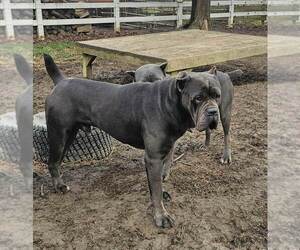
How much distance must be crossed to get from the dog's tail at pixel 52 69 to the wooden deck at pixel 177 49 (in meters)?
2.47

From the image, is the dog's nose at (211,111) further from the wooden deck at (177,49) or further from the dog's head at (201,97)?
the wooden deck at (177,49)

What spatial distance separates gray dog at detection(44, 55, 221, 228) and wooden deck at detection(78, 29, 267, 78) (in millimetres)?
Answer: 2620

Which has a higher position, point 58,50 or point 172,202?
point 58,50

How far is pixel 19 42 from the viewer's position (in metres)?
11.3

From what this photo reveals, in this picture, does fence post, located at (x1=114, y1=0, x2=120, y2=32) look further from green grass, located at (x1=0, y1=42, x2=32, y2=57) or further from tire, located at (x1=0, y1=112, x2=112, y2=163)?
tire, located at (x1=0, y1=112, x2=112, y2=163)

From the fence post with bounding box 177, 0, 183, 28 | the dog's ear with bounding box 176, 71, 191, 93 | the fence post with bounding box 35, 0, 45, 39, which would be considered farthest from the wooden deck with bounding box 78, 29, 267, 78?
the fence post with bounding box 177, 0, 183, 28

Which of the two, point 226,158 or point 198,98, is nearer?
point 198,98

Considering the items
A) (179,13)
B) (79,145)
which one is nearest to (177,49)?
(79,145)

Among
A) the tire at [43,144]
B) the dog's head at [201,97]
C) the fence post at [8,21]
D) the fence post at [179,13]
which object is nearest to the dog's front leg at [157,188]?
the dog's head at [201,97]

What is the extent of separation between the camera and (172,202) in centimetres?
355

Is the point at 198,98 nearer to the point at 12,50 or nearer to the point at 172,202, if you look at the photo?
the point at 172,202

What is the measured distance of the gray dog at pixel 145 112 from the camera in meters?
2.67

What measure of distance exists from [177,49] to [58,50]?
4775 millimetres

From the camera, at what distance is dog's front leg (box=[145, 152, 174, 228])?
3.03 metres
